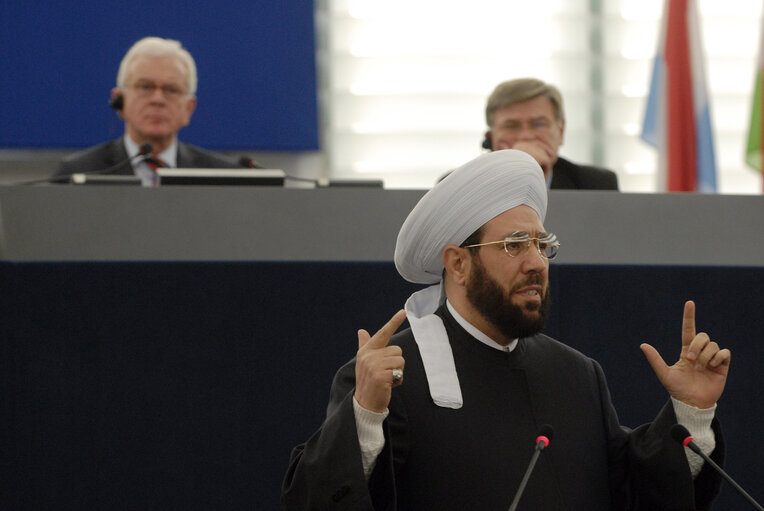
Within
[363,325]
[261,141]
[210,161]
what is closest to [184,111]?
[210,161]

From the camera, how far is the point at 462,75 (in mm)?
5996

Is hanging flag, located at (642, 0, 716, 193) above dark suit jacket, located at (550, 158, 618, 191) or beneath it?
above

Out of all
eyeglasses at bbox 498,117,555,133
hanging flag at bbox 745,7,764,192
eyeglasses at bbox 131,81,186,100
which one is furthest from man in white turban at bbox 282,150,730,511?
hanging flag at bbox 745,7,764,192

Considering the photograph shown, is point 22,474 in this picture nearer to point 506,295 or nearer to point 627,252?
point 506,295

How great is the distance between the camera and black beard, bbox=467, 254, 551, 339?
2240 mm

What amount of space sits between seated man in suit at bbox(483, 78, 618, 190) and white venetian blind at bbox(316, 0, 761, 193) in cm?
201

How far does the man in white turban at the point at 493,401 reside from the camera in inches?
81.8

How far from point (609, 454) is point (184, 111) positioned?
2.55 meters

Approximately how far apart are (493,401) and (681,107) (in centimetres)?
351

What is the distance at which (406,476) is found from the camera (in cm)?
217

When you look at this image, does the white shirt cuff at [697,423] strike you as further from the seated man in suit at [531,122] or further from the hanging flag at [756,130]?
the hanging flag at [756,130]

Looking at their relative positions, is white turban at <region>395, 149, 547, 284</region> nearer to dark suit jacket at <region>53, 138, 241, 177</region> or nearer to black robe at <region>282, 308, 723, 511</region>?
black robe at <region>282, 308, 723, 511</region>

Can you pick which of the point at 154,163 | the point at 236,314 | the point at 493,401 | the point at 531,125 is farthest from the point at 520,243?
the point at 154,163

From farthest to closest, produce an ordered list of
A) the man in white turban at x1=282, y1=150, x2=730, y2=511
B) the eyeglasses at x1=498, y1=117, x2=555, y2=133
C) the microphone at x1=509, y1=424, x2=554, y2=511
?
the eyeglasses at x1=498, y1=117, x2=555, y2=133
the man in white turban at x1=282, y1=150, x2=730, y2=511
the microphone at x1=509, y1=424, x2=554, y2=511
